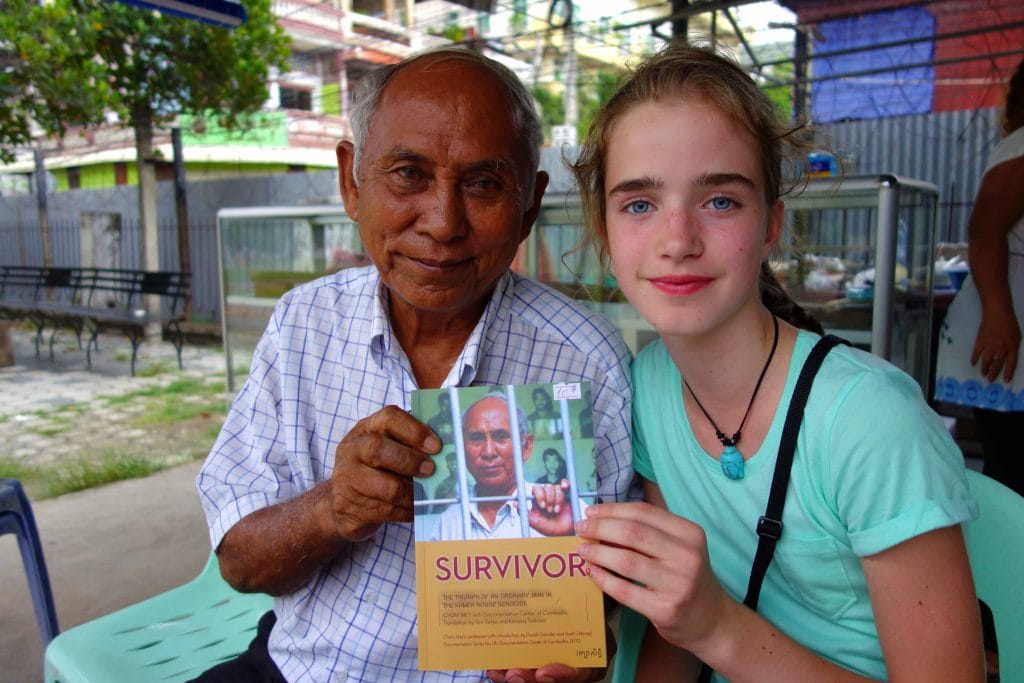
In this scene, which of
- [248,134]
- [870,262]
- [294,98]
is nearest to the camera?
[870,262]

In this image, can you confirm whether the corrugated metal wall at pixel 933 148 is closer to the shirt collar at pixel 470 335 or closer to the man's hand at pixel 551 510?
the shirt collar at pixel 470 335

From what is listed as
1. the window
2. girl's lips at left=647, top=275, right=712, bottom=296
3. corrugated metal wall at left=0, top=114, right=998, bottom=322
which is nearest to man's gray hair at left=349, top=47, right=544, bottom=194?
girl's lips at left=647, top=275, right=712, bottom=296

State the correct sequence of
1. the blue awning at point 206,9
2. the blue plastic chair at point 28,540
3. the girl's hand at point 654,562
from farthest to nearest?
the blue awning at point 206,9
the blue plastic chair at point 28,540
the girl's hand at point 654,562

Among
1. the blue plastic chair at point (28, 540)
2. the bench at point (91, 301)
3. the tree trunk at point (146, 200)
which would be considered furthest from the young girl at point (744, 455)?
the tree trunk at point (146, 200)

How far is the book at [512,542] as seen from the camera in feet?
3.56

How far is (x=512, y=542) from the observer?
1.09m

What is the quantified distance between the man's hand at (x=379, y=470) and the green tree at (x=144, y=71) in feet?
18.2

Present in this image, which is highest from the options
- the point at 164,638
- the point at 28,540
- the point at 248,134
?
the point at 248,134

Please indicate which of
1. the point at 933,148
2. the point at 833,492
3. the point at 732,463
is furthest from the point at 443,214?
the point at 933,148

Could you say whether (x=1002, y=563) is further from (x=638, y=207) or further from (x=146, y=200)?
(x=146, y=200)

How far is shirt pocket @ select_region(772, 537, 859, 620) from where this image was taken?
1.16 metres

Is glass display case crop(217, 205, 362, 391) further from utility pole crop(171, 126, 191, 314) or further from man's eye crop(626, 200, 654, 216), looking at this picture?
utility pole crop(171, 126, 191, 314)

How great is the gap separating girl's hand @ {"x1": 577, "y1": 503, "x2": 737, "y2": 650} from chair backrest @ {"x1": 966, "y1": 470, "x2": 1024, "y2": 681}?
2.05ft

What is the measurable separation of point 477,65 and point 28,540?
2088 mm
